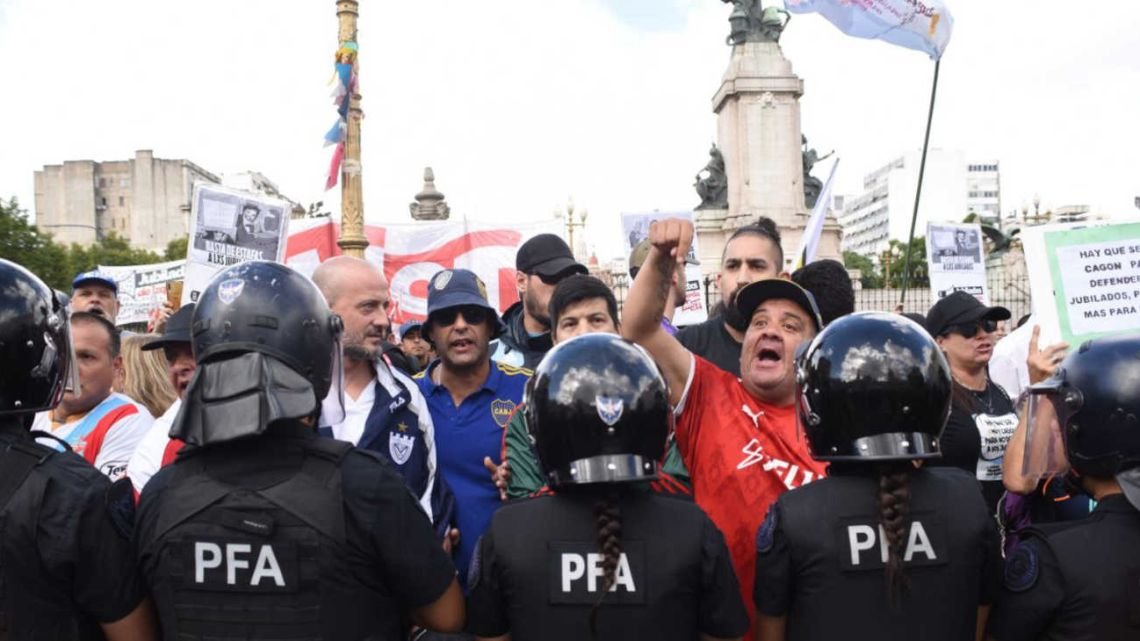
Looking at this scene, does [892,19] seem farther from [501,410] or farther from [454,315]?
[501,410]

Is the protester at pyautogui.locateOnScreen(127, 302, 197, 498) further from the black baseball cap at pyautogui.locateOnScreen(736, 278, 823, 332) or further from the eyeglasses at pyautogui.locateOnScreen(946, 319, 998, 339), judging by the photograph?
the eyeglasses at pyautogui.locateOnScreen(946, 319, 998, 339)

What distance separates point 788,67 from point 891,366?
1124 inches

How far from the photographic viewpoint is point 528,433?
3.00 m

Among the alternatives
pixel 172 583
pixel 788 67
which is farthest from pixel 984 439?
pixel 788 67

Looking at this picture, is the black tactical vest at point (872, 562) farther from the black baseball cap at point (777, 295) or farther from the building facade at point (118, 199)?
the building facade at point (118, 199)

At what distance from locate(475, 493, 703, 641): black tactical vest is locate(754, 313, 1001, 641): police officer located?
26 centimetres

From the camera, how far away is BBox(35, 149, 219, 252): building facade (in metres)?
83.4

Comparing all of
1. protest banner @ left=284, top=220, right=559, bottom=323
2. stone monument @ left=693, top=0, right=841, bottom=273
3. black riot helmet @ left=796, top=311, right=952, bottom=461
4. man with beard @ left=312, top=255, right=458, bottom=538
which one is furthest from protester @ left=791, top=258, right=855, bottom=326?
stone monument @ left=693, top=0, right=841, bottom=273

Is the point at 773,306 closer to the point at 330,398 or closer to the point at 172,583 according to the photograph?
the point at 330,398

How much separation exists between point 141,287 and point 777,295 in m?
15.9

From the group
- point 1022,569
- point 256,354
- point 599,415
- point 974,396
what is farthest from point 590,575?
point 974,396

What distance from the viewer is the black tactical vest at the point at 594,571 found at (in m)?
2.41

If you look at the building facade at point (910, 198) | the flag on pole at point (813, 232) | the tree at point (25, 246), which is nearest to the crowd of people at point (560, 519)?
the flag on pole at point (813, 232)

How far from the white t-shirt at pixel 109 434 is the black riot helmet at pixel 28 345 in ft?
5.07
